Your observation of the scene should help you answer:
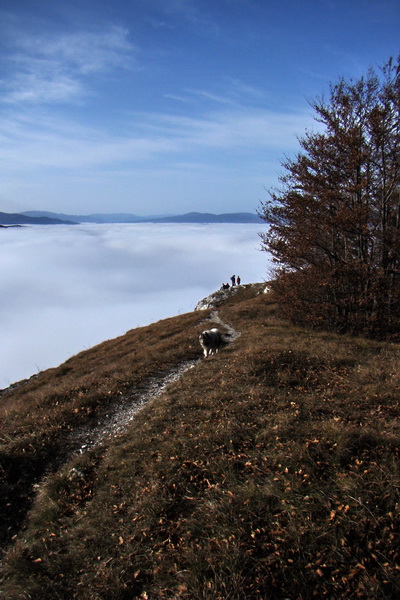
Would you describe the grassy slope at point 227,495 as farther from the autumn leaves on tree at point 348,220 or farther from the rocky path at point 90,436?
the autumn leaves on tree at point 348,220

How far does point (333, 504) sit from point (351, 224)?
61.2 ft

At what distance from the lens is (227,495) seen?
6.54 m

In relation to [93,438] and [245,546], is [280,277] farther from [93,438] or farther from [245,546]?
[245,546]

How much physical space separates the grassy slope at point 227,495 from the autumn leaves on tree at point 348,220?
940 cm

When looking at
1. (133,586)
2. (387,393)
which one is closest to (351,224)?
(387,393)

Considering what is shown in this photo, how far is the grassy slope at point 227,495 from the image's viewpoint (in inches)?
192

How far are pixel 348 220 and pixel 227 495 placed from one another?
1888cm

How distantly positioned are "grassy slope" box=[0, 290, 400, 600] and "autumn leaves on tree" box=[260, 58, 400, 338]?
9397mm

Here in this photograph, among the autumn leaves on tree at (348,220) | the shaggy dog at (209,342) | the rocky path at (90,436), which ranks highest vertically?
the autumn leaves on tree at (348,220)

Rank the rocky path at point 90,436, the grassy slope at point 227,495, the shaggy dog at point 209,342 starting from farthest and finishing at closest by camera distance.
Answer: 1. the shaggy dog at point 209,342
2. the rocky path at point 90,436
3. the grassy slope at point 227,495

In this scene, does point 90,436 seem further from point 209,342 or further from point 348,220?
point 348,220

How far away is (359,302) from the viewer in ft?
68.2

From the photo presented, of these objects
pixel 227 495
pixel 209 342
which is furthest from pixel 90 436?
pixel 209 342

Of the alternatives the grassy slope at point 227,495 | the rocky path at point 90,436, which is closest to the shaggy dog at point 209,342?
the rocky path at point 90,436
